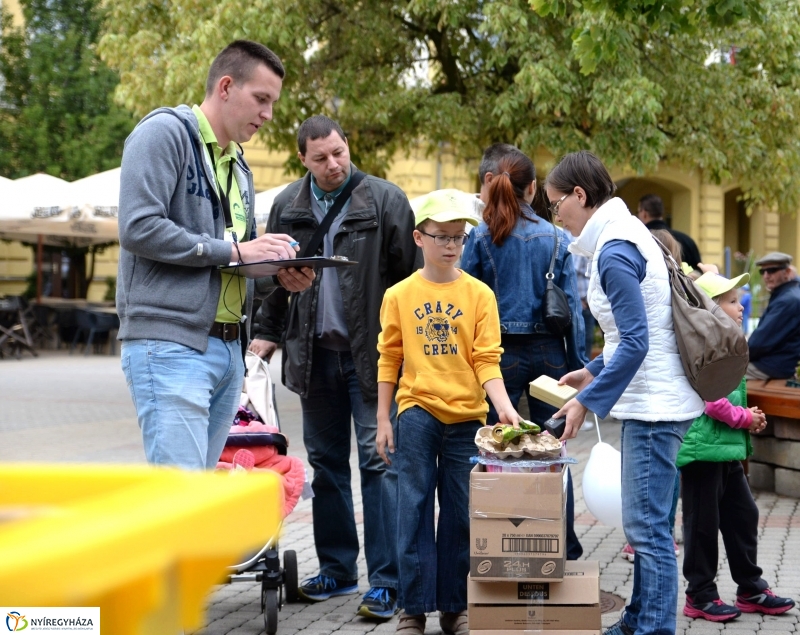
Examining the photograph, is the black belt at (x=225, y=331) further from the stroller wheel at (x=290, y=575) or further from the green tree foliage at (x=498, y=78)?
the green tree foliage at (x=498, y=78)

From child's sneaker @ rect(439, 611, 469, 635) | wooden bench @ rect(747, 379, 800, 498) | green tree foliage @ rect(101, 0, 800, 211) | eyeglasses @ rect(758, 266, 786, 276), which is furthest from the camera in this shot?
green tree foliage @ rect(101, 0, 800, 211)

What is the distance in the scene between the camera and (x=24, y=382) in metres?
16.5

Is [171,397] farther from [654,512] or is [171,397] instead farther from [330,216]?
[330,216]

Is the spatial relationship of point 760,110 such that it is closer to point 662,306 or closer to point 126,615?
point 662,306

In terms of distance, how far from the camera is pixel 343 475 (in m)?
5.05

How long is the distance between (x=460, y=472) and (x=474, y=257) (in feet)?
4.00

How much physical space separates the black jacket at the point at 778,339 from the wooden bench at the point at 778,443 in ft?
2.03

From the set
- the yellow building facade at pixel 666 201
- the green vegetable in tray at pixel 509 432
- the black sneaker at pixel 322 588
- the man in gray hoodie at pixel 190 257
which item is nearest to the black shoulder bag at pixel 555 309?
the green vegetable in tray at pixel 509 432

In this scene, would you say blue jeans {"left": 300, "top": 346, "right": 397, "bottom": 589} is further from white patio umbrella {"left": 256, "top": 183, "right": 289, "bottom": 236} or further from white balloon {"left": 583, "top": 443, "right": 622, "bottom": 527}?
white patio umbrella {"left": 256, "top": 183, "right": 289, "bottom": 236}

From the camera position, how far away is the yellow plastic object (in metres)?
0.92

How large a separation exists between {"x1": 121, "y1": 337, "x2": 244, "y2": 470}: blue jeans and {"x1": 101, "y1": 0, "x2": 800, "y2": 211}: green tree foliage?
9.57 m

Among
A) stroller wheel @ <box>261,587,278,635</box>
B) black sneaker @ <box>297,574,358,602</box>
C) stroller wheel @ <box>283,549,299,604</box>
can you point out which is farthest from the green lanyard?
black sneaker @ <box>297,574,358,602</box>

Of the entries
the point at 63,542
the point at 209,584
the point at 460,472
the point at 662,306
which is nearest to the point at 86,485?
the point at 209,584

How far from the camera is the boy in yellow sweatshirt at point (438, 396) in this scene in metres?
4.25
